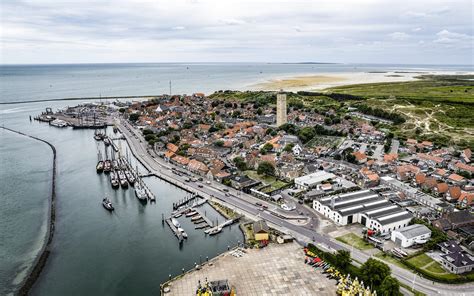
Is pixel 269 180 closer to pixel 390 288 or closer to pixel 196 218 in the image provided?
pixel 196 218

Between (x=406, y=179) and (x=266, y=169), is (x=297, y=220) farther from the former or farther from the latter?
(x=406, y=179)

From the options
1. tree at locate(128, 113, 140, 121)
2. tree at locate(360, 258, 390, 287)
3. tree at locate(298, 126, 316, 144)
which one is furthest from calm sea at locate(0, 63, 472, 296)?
tree at locate(128, 113, 140, 121)

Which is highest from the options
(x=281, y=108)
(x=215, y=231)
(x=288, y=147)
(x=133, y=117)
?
(x=281, y=108)

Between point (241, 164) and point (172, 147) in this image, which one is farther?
point (172, 147)

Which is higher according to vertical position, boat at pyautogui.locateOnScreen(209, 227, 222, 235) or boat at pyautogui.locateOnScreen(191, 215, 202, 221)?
boat at pyautogui.locateOnScreen(191, 215, 202, 221)

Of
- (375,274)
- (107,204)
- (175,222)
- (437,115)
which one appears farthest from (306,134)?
(375,274)

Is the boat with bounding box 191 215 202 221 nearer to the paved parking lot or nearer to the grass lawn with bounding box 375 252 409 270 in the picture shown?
the paved parking lot
